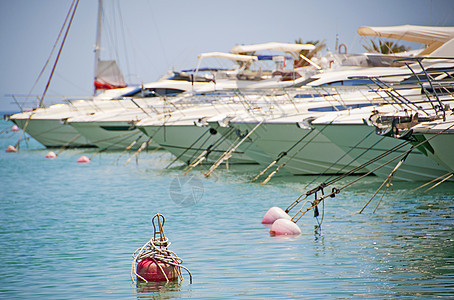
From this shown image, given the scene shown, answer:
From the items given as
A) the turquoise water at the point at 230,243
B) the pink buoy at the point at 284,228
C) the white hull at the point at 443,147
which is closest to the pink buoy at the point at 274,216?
the turquoise water at the point at 230,243

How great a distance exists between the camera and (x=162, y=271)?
25.0 feet

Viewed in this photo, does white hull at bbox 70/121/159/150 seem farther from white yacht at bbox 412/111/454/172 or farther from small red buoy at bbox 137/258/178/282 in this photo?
small red buoy at bbox 137/258/178/282

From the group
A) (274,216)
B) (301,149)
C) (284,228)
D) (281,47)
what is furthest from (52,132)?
(284,228)

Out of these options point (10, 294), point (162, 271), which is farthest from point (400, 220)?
point (10, 294)

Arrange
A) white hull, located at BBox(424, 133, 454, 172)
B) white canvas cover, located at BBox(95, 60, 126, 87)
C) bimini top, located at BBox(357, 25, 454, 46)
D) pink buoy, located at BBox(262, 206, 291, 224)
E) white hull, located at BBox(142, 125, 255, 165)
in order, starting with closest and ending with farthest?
white hull, located at BBox(424, 133, 454, 172), pink buoy, located at BBox(262, 206, 291, 224), bimini top, located at BBox(357, 25, 454, 46), white hull, located at BBox(142, 125, 255, 165), white canvas cover, located at BBox(95, 60, 126, 87)

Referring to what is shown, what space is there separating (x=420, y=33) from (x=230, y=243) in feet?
42.5

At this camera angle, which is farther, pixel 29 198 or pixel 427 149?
pixel 29 198

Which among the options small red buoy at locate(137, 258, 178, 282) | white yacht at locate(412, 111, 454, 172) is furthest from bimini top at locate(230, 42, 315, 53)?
small red buoy at locate(137, 258, 178, 282)

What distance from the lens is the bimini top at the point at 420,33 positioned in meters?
19.6

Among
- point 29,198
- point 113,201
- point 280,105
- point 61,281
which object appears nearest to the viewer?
point 61,281

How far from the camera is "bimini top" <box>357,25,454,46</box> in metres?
19.6

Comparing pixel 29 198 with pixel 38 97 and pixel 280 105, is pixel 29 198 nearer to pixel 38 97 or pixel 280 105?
pixel 280 105

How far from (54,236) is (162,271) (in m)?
4.18

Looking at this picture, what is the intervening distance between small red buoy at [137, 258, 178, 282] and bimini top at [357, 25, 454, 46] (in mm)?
14921
